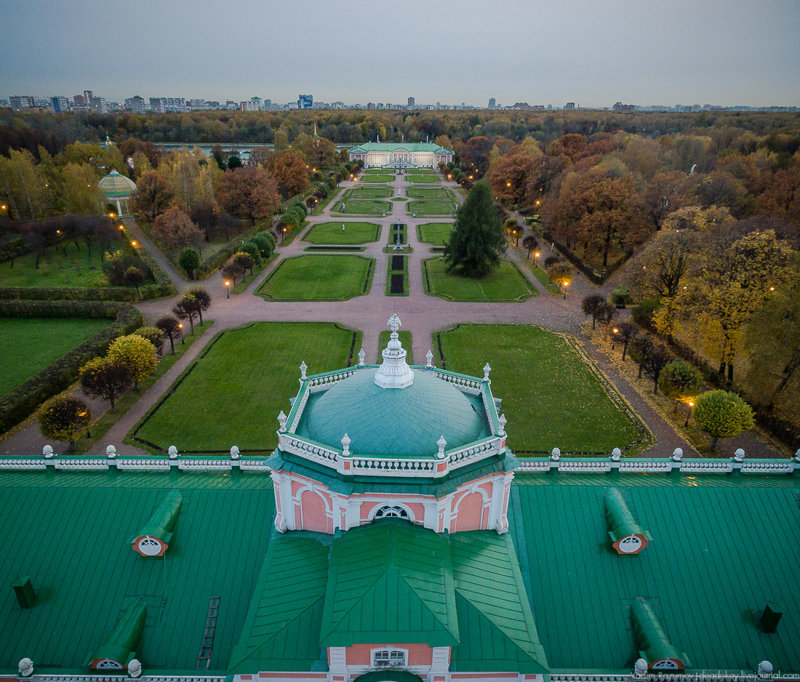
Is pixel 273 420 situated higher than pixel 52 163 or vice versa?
pixel 52 163

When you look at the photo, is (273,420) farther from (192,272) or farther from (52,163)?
(52,163)

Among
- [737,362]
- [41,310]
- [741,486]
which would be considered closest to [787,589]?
[741,486]

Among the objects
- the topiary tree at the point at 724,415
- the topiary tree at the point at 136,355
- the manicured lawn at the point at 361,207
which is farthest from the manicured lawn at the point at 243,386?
the manicured lawn at the point at 361,207

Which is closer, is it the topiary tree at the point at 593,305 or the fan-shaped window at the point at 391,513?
the fan-shaped window at the point at 391,513

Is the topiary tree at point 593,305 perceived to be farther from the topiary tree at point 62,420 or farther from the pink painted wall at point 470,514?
the topiary tree at point 62,420

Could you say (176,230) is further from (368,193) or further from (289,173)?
(368,193)

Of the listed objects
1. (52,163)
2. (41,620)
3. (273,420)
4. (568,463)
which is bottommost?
(273,420)
